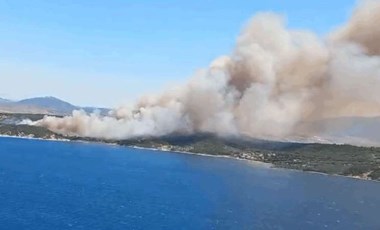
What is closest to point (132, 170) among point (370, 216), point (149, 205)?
point (149, 205)

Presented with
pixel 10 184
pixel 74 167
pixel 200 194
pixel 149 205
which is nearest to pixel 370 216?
pixel 200 194

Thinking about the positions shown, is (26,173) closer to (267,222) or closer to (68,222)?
(68,222)

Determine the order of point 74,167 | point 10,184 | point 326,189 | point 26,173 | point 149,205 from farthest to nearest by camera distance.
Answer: point 74,167 < point 326,189 < point 26,173 < point 10,184 < point 149,205

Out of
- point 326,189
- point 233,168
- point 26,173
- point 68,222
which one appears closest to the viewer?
point 68,222

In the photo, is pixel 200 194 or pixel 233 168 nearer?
pixel 200 194

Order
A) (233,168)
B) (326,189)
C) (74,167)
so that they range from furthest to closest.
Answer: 1. (233,168)
2. (74,167)
3. (326,189)

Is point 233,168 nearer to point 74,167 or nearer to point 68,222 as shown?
point 74,167
